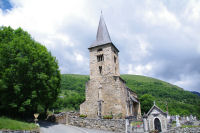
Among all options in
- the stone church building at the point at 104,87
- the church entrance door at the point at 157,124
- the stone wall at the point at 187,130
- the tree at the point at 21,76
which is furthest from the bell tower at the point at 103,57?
the stone wall at the point at 187,130

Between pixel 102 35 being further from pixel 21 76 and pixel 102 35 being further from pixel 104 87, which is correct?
pixel 21 76

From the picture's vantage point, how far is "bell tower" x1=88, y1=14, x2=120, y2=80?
1096 inches

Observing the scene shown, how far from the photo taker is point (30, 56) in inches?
737

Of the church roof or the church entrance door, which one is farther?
the church roof

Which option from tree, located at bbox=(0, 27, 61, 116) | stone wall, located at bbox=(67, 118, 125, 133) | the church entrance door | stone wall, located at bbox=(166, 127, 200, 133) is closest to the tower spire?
tree, located at bbox=(0, 27, 61, 116)

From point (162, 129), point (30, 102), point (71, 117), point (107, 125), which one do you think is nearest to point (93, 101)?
point (71, 117)

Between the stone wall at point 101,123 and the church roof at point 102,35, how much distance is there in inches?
601

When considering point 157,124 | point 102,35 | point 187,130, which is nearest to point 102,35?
point 102,35

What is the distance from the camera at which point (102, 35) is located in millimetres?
31609

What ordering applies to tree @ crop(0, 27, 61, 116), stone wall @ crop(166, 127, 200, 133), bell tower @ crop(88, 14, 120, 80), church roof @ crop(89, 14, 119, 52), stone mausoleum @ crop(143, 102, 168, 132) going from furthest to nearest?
1. church roof @ crop(89, 14, 119, 52)
2. bell tower @ crop(88, 14, 120, 80)
3. tree @ crop(0, 27, 61, 116)
4. stone mausoleum @ crop(143, 102, 168, 132)
5. stone wall @ crop(166, 127, 200, 133)

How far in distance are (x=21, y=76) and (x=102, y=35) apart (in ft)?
61.8

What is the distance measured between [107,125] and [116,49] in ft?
56.3

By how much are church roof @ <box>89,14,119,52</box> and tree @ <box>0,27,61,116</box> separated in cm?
1258

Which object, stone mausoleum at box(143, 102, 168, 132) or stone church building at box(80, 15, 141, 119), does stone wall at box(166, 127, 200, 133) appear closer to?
stone mausoleum at box(143, 102, 168, 132)
